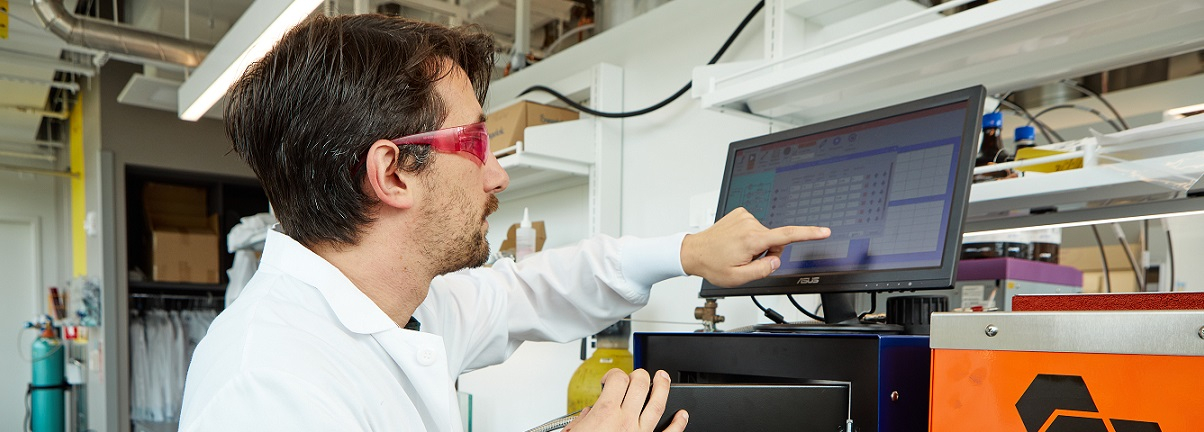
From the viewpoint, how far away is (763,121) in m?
1.60

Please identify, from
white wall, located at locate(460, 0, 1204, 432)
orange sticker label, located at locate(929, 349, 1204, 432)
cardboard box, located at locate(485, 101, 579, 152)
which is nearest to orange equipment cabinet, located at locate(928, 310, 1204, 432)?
orange sticker label, located at locate(929, 349, 1204, 432)

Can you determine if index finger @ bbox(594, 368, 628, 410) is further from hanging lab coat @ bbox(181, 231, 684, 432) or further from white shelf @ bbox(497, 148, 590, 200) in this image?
white shelf @ bbox(497, 148, 590, 200)

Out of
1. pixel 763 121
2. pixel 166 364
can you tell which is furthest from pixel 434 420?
pixel 166 364

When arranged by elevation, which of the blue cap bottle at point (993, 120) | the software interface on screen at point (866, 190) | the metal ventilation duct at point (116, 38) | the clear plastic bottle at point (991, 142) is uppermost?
the metal ventilation duct at point (116, 38)

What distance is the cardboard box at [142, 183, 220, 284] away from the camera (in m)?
4.66

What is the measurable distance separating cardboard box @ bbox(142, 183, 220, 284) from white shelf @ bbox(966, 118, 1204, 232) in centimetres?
445

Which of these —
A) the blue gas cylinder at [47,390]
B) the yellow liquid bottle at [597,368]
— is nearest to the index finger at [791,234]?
the yellow liquid bottle at [597,368]

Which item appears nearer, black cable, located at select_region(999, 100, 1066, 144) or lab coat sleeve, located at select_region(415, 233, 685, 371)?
lab coat sleeve, located at select_region(415, 233, 685, 371)

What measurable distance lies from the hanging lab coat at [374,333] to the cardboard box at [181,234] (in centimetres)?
397

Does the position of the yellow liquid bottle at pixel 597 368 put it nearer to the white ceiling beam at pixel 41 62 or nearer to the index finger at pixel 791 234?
the index finger at pixel 791 234

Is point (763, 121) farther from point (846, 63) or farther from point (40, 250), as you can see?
point (40, 250)

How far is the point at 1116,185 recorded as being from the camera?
123 cm

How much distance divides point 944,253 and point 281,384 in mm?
747

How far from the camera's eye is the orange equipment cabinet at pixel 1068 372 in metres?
0.63
